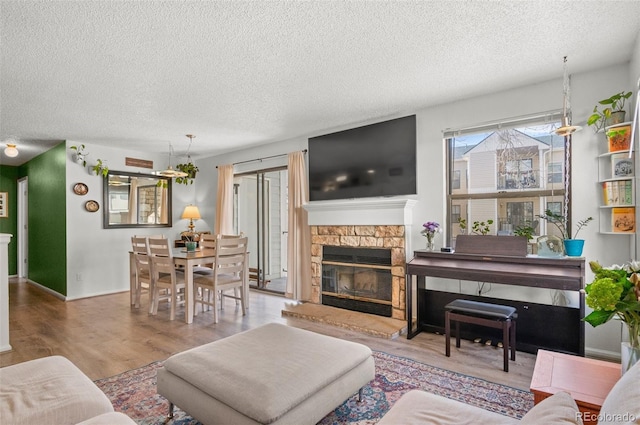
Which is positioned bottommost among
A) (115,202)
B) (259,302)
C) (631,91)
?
(259,302)

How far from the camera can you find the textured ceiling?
2127 mm

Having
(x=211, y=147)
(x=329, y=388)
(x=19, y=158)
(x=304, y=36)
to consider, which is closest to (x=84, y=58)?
Answer: (x=304, y=36)

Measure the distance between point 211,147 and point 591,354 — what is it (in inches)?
227

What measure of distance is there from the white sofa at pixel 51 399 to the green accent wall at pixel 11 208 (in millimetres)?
7460

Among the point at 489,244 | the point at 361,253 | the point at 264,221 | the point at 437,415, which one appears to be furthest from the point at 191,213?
the point at 437,415

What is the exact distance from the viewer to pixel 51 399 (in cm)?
147

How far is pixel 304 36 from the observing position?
2.41 metres

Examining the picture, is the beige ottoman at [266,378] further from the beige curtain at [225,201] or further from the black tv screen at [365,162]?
the beige curtain at [225,201]

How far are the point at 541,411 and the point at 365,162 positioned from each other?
365 centimetres

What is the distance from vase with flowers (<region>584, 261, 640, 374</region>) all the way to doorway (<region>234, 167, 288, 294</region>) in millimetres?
4789

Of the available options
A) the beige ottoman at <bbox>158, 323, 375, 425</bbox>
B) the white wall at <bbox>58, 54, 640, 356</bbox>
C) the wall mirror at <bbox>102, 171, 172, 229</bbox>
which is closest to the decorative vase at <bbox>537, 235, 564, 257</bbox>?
the white wall at <bbox>58, 54, 640, 356</bbox>

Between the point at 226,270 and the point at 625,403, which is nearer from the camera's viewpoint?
the point at 625,403

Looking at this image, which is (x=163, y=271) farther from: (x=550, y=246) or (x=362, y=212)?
(x=550, y=246)

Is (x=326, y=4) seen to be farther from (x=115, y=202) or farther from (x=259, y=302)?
(x=115, y=202)
